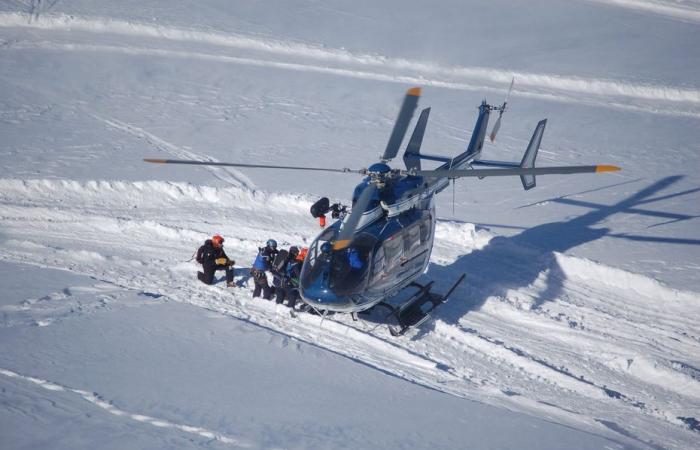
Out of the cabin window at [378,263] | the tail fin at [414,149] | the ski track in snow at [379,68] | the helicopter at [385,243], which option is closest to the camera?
the helicopter at [385,243]

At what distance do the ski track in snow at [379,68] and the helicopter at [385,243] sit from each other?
14.5 m

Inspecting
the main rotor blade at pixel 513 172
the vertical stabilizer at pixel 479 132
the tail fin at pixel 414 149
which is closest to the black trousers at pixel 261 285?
the main rotor blade at pixel 513 172

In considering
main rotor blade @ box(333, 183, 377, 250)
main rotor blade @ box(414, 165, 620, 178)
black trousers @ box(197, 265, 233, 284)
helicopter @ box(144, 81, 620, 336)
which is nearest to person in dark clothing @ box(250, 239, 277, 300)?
black trousers @ box(197, 265, 233, 284)

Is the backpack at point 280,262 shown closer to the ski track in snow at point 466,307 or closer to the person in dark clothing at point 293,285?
the person in dark clothing at point 293,285

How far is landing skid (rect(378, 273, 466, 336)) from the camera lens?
1113 cm

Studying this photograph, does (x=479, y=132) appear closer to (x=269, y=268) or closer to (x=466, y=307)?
(x=466, y=307)

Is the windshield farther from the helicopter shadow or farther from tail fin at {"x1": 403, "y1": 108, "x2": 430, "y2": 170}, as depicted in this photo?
tail fin at {"x1": 403, "y1": 108, "x2": 430, "y2": 170}

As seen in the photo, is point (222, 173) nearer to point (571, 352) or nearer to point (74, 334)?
point (74, 334)

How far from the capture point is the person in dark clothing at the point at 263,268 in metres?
11.6

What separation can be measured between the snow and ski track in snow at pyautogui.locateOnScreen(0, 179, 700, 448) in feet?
0.16

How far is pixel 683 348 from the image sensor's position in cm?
1111

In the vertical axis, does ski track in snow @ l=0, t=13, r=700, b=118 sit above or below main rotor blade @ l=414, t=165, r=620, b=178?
above

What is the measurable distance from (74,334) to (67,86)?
14299 mm

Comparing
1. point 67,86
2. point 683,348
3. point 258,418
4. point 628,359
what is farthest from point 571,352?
point 67,86
